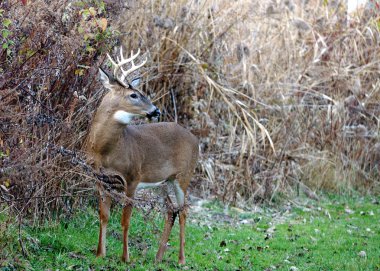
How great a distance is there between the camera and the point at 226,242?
8688mm

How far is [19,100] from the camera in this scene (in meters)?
7.24

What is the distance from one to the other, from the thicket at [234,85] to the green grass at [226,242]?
443 mm

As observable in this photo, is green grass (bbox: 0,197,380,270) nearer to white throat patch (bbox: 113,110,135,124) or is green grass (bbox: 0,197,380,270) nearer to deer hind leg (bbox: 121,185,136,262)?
deer hind leg (bbox: 121,185,136,262)

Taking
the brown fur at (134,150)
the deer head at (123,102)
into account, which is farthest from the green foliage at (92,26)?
the brown fur at (134,150)

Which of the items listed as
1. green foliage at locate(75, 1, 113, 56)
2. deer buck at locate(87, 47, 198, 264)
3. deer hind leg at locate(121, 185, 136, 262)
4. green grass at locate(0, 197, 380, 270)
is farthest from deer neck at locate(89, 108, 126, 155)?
green grass at locate(0, 197, 380, 270)

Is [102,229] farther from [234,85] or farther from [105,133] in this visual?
[234,85]

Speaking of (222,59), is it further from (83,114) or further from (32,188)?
(32,188)

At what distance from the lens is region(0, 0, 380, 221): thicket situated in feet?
24.6

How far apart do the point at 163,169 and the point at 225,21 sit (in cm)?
466

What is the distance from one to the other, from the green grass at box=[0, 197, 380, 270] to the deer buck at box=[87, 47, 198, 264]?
1.08 ft

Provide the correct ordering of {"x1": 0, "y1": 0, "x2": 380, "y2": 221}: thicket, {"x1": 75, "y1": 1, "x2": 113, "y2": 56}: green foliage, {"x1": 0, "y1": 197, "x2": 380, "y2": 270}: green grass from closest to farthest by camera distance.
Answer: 1. {"x1": 75, "y1": 1, "x2": 113, "y2": 56}: green foliage
2. {"x1": 0, "y1": 197, "x2": 380, "y2": 270}: green grass
3. {"x1": 0, "y1": 0, "x2": 380, "y2": 221}: thicket

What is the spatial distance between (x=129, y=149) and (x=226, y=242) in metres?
2.02

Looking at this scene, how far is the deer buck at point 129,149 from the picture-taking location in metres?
7.11

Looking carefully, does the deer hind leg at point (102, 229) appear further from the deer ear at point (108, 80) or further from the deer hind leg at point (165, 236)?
the deer ear at point (108, 80)
